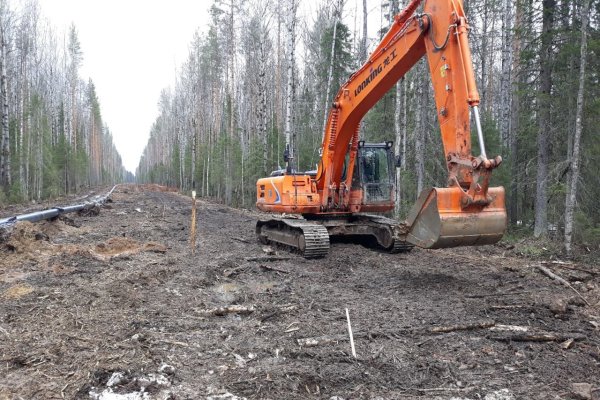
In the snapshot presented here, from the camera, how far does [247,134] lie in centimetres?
3597

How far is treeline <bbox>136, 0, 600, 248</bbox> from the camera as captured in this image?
11.4m

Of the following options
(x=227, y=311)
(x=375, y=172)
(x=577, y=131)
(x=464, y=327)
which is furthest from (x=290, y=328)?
(x=577, y=131)

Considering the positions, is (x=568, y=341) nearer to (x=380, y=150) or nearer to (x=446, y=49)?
(x=446, y=49)

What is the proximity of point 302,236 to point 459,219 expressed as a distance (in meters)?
3.71

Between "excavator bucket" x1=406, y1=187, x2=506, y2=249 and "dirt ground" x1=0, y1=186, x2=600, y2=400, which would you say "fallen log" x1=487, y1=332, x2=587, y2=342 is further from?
"excavator bucket" x1=406, y1=187, x2=506, y2=249

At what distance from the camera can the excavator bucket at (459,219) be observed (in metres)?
5.90

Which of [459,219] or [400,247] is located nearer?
[459,219]

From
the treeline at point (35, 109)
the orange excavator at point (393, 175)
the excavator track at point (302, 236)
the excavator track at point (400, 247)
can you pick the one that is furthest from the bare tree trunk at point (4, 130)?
the excavator track at point (400, 247)

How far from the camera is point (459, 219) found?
5.91 meters

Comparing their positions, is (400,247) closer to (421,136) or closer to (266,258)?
(266,258)

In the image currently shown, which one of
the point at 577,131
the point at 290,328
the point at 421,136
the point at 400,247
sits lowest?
the point at 290,328

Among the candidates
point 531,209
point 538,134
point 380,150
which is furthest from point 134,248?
point 531,209

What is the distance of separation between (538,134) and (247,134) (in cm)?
2597

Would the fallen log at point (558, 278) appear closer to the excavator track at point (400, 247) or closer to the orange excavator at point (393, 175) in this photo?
the orange excavator at point (393, 175)
